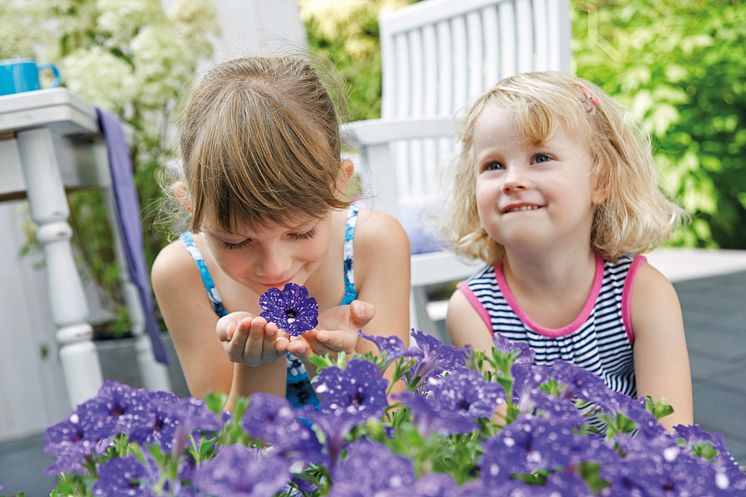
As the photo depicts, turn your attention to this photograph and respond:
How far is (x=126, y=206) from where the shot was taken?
6.89ft

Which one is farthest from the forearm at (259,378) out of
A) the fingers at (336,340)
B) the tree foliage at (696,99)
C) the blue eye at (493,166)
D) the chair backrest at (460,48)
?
the tree foliage at (696,99)

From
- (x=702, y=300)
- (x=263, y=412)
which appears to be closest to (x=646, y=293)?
(x=263, y=412)

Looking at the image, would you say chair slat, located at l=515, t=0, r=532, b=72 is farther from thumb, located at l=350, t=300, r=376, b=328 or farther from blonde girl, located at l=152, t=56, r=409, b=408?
thumb, located at l=350, t=300, r=376, b=328

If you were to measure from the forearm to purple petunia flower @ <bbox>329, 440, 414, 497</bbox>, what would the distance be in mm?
772

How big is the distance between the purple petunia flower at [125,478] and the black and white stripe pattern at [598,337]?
1.01 m

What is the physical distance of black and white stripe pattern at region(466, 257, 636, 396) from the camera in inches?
56.9

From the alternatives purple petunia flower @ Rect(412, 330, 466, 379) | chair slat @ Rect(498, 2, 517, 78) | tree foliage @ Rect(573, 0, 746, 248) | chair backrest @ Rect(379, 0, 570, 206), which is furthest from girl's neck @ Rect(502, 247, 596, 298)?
tree foliage @ Rect(573, 0, 746, 248)

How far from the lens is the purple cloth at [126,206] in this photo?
206cm

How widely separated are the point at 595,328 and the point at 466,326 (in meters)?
0.24

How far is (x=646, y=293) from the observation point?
143 cm

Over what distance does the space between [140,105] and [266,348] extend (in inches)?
87.1

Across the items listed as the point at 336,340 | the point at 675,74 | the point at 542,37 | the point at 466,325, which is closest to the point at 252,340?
the point at 336,340

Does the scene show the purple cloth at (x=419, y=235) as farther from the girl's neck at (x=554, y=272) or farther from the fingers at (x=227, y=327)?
the fingers at (x=227, y=327)

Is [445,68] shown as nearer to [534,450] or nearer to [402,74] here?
[402,74]
